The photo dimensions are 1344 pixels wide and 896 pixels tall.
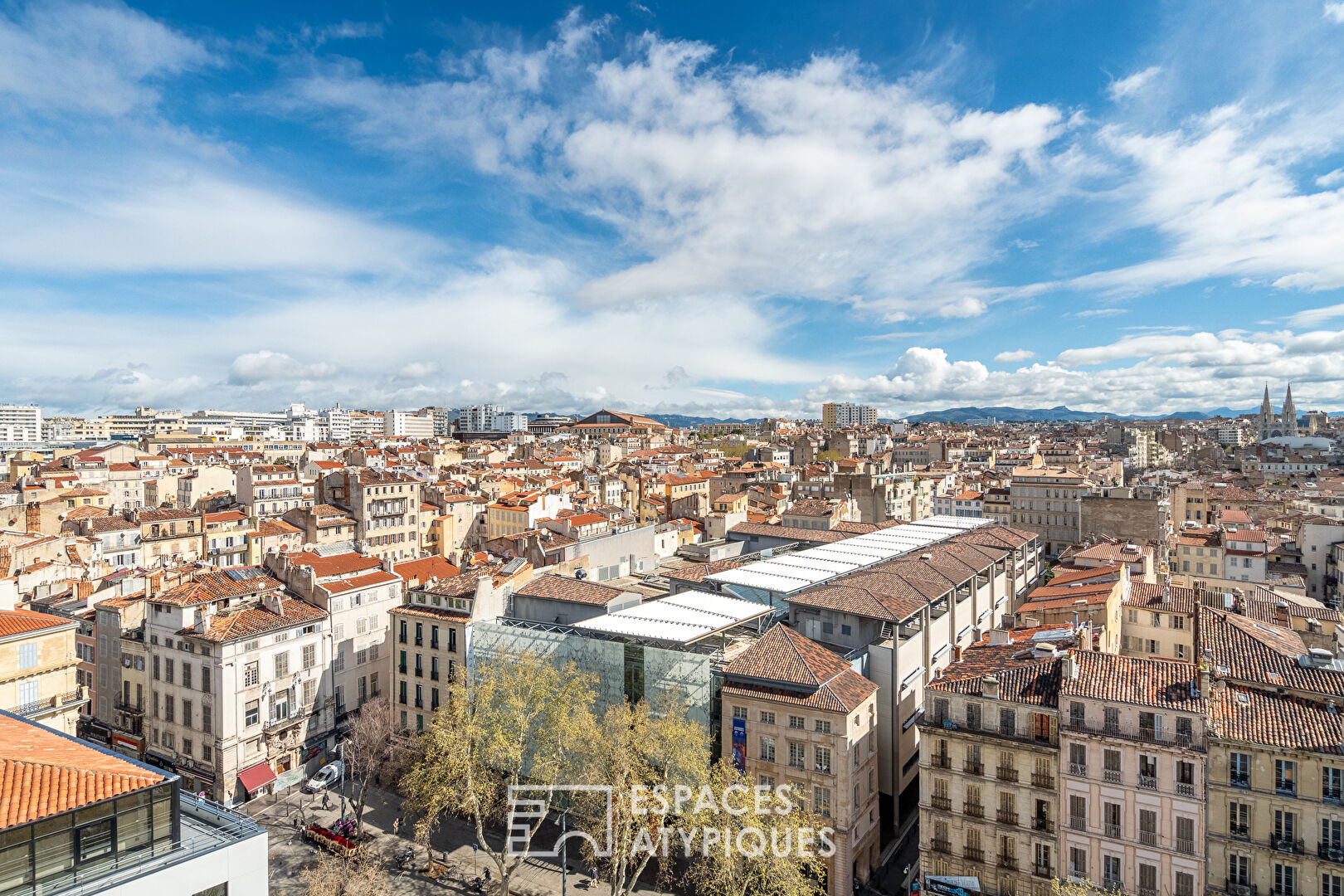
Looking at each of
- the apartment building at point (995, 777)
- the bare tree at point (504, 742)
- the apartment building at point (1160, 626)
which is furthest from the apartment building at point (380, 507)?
the apartment building at point (1160, 626)

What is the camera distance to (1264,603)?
50531 mm

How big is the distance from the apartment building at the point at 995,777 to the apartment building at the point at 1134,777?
78cm

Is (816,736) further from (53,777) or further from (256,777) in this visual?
(256,777)

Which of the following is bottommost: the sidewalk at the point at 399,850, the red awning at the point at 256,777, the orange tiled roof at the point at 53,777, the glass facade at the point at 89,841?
the sidewalk at the point at 399,850

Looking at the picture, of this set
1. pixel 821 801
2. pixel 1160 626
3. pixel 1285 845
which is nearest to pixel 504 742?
pixel 821 801

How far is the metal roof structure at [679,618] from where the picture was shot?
3875cm

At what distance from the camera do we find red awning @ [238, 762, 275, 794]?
43406 millimetres

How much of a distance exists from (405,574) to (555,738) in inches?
1332

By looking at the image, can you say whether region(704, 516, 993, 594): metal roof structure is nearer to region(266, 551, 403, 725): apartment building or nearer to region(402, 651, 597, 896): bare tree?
region(402, 651, 597, 896): bare tree

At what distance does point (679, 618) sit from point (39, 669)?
2957 cm

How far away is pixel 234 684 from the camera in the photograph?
43250mm

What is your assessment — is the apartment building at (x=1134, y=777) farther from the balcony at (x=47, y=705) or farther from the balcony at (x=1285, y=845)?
the balcony at (x=47, y=705)

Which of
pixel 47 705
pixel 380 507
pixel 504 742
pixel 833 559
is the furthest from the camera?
pixel 380 507

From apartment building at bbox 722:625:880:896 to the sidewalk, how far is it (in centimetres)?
811
